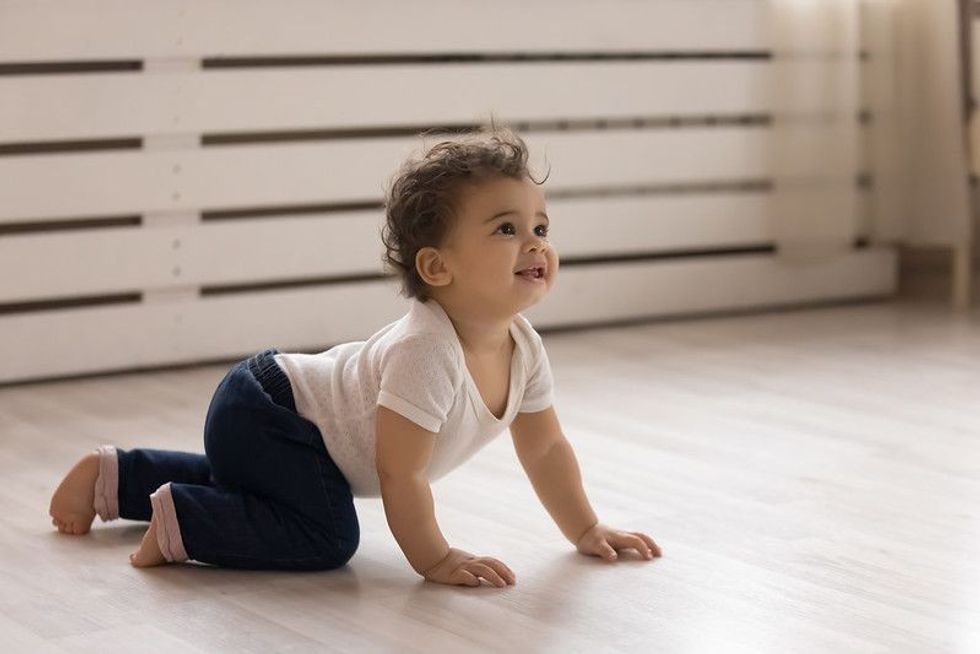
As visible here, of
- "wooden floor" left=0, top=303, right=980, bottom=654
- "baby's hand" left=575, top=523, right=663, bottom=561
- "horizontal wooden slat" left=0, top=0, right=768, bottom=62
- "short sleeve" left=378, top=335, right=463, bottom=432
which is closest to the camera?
"wooden floor" left=0, top=303, right=980, bottom=654

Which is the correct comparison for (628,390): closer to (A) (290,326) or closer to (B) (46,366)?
(A) (290,326)

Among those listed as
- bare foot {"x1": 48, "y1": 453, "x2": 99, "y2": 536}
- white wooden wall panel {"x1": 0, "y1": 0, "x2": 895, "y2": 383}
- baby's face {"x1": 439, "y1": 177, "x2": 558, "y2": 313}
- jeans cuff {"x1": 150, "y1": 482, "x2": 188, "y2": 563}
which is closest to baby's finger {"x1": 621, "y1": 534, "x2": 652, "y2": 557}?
baby's face {"x1": 439, "y1": 177, "x2": 558, "y2": 313}

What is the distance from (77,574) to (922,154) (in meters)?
2.46

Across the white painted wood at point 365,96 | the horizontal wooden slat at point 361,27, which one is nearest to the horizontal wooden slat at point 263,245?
the white painted wood at point 365,96

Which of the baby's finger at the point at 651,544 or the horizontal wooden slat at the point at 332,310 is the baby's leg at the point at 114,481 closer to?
the baby's finger at the point at 651,544

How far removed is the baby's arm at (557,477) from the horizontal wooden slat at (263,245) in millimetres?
1298

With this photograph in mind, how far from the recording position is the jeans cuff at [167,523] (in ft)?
5.24

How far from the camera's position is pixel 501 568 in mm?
1560

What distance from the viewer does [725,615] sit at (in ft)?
4.80

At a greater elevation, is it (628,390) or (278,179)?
(278,179)

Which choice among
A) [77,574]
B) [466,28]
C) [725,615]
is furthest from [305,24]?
[725,615]

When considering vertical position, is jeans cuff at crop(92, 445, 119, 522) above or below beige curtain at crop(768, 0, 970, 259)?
below

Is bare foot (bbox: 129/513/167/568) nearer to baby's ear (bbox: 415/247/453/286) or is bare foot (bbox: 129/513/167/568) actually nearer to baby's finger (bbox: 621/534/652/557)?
baby's ear (bbox: 415/247/453/286)

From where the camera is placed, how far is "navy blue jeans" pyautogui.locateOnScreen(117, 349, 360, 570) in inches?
63.0
